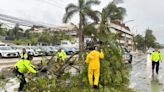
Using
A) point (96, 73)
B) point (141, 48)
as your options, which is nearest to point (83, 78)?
point (96, 73)

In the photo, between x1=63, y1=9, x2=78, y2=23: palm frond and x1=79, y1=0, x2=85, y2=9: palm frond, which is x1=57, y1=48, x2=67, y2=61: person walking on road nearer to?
x1=63, y1=9, x2=78, y2=23: palm frond

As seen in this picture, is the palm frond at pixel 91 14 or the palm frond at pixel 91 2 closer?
the palm frond at pixel 91 14

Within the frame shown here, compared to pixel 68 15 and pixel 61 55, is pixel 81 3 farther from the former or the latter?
pixel 61 55

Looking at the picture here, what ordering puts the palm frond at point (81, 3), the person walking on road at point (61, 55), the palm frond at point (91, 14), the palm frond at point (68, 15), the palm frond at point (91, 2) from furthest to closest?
the palm frond at point (81, 3)
the palm frond at point (68, 15)
the palm frond at point (91, 2)
the palm frond at point (91, 14)
the person walking on road at point (61, 55)

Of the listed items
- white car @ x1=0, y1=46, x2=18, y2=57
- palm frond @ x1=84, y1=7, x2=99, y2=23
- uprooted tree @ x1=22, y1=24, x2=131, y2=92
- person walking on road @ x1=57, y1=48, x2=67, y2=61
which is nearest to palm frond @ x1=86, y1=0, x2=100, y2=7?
palm frond @ x1=84, y1=7, x2=99, y2=23

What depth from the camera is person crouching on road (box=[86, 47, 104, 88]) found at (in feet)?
33.0

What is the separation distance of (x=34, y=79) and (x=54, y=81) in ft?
1.90

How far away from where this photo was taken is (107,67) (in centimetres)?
1047

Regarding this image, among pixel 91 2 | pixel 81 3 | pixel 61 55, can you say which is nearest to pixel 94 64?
pixel 61 55

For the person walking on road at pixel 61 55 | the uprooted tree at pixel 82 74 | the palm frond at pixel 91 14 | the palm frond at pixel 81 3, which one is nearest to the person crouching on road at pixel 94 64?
the uprooted tree at pixel 82 74

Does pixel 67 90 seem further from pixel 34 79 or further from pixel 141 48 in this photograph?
pixel 141 48

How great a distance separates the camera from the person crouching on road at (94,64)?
1007 centimetres

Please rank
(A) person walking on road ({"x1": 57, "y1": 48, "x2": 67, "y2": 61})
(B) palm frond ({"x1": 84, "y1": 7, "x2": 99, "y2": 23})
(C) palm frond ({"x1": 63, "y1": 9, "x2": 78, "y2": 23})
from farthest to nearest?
(C) palm frond ({"x1": 63, "y1": 9, "x2": 78, "y2": 23}) → (B) palm frond ({"x1": 84, "y1": 7, "x2": 99, "y2": 23}) → (A) person walking on road ({"x1": 57, "y1": 48, "x2": 67, "y2": 61})

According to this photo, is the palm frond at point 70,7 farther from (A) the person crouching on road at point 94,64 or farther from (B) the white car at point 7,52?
(A) the person crouching on road at point 94,64
